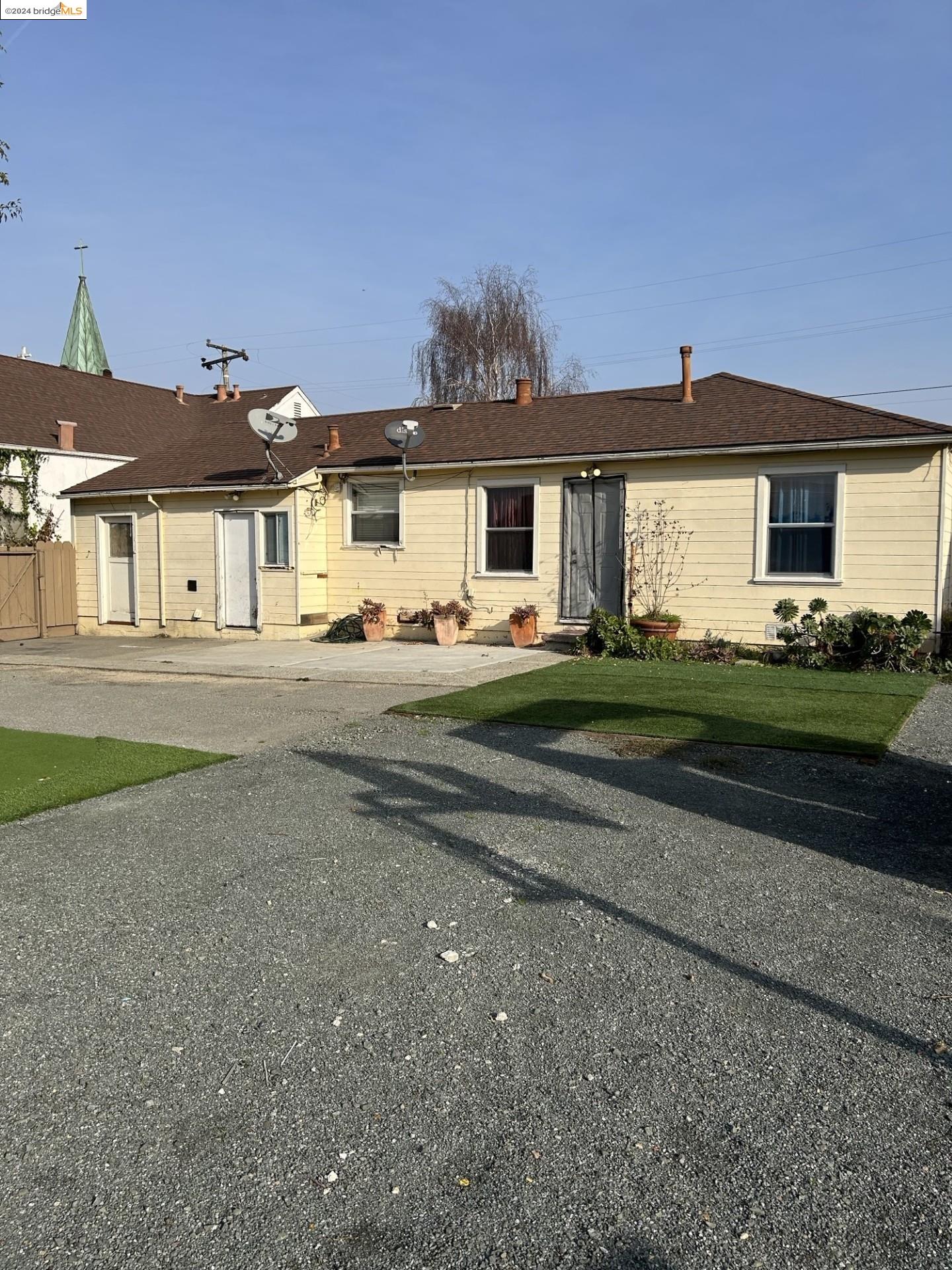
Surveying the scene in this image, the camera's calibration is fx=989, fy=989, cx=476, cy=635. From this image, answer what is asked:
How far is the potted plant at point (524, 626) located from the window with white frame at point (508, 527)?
0.72m

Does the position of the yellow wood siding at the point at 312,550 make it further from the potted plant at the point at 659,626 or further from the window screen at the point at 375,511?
the potted plant at the point at 659,626

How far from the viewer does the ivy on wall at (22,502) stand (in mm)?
18281

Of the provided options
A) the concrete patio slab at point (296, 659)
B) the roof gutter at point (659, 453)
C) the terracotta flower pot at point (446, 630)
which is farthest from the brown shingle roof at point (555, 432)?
the concrete patio slab at point (296, 659)

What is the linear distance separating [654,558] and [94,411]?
44.8ft

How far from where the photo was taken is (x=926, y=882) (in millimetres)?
4766

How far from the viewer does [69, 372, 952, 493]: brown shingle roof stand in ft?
44.1

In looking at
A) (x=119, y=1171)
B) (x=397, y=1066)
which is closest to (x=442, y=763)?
(x=397, y=1066)

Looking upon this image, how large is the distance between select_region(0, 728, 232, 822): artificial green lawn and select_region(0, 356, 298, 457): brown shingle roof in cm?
1228

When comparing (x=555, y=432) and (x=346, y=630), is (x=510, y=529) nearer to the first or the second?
(x=555, y=432)

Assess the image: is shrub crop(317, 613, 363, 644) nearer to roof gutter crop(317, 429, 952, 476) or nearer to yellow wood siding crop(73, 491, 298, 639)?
yellow wood siding crop(73, 491, 298, 639)

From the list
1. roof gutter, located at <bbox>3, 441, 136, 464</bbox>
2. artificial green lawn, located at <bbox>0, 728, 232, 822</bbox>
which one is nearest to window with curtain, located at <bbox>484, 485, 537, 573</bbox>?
artificial green lawn, located at <bbox>0, 728, 232, 822</bbox>

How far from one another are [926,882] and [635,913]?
1507mm

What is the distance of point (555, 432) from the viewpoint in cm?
1580

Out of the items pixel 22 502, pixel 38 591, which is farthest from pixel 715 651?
pixel 22 502
